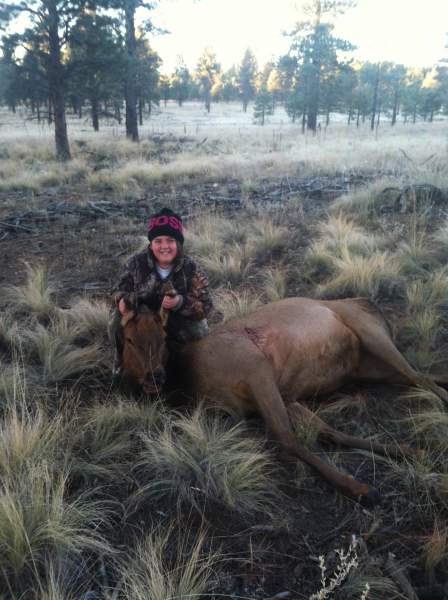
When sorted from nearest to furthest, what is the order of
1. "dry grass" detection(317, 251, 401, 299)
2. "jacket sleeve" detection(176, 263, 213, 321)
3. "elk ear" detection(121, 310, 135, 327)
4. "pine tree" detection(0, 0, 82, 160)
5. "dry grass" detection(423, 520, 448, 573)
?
"dry grass" detection(423, 520, 448, 573) → "elk ear" detection(121, 310, 135, 327) → "jacket sleeve" detection(176, 263, 213, 321) → "dry grass" detection(317, 251, 401, 299) → "pine tree" detection(0, 0, 82, 160)

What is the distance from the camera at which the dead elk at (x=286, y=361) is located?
11.0 feet

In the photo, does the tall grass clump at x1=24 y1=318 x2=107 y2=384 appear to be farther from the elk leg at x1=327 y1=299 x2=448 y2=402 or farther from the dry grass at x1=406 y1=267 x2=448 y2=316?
the dry grass at x1=406 y1=267 x2=448 y2=316

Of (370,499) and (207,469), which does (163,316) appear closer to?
(207,469)

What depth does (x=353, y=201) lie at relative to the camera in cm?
963

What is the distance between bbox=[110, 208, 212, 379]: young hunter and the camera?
431 centimetres

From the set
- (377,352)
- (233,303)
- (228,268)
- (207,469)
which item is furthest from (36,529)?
(228,268)

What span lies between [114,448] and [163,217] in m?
2.12

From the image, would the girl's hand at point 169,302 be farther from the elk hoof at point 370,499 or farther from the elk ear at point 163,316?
the elk hoof at point 370,499

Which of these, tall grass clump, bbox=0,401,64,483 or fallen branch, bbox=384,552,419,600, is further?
tall grass clump, bbox=0,401,64,483

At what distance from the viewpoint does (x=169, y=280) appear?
450 cm

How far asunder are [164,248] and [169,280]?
331 mm

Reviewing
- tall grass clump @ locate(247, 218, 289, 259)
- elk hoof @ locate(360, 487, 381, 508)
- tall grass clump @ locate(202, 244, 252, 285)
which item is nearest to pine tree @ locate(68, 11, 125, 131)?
tall grass clump @ locate(247, 218, 289, 259)

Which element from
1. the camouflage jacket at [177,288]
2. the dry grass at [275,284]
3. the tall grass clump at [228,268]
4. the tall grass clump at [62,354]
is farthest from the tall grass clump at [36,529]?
the tall grass clump at [228,268]

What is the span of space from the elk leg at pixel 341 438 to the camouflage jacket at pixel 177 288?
1.28m
